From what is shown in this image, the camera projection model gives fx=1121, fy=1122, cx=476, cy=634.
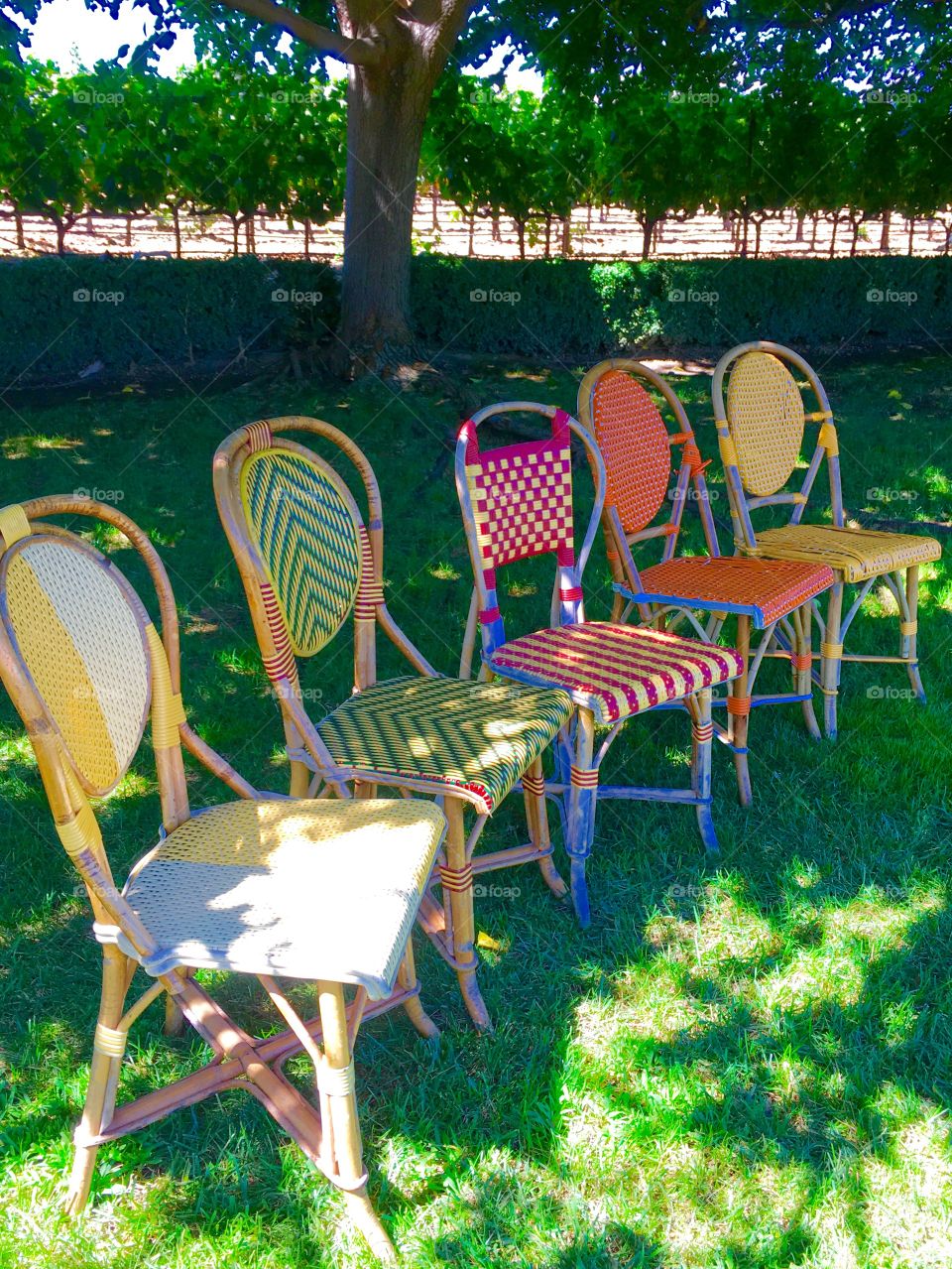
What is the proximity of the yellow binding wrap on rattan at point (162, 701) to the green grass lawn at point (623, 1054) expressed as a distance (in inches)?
29.9

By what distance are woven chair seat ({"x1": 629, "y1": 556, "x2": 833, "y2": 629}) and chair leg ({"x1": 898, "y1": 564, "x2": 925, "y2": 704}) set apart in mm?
488

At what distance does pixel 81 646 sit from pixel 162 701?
23 cm

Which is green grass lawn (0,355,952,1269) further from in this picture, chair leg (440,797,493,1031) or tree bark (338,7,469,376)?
tree bark (338,7,469,376)

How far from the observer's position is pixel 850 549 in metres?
3.86

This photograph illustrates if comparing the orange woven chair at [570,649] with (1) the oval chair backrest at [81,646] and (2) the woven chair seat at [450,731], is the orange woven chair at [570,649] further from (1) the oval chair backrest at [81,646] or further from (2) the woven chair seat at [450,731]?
(1) the oval chair backrest at [81,646]

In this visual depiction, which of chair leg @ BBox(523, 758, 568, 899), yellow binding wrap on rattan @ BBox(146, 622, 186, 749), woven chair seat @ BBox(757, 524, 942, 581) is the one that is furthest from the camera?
woven chair seat @ BBox(757, 524, 942, 581)

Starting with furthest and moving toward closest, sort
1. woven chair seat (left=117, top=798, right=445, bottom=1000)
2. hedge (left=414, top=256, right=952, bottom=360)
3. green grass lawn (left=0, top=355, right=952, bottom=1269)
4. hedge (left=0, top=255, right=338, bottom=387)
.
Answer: hedge (left=414, top=256, right=952, bottom=360)
hedge (left=0, top=255, right=338, bottom=387)
green grass lawn (left=0, top=355, right=952, bottom=1269)
woven chair seat (left=117, top=798, right=445, bottom=1000)

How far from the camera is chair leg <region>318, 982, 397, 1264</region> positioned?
5.84 feet

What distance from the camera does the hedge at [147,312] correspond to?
1011 cm

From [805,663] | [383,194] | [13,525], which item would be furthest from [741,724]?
[383,194]

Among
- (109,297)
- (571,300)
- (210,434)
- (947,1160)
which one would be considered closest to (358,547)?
(947,1160)

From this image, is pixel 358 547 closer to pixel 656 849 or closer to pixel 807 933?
pixel 656 849

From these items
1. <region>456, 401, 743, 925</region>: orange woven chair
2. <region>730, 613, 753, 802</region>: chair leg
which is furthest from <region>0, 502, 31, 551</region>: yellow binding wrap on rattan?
<region>730, 613, 753, 802</region>: chair leg

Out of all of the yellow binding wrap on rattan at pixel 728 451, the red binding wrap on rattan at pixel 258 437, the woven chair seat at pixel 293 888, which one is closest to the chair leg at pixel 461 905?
the woven chair seat at pixel 293 888
